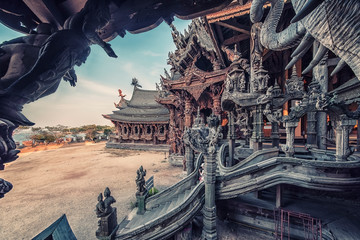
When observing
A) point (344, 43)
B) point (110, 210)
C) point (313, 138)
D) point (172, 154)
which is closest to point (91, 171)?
point (172, 154)

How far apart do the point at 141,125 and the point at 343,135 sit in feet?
73.6

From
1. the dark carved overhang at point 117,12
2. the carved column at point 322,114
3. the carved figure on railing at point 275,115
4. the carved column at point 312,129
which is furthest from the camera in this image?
the carved column at point 322,114

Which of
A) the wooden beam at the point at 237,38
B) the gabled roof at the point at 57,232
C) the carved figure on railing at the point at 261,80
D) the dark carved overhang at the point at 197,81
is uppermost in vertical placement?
the wooden beam at the point at 237,38

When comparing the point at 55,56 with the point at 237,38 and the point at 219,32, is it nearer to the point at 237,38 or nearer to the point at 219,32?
the point at 219,32

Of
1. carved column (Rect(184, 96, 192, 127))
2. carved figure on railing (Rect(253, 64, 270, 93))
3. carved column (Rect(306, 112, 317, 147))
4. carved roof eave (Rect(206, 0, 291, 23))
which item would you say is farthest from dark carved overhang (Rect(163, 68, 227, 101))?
carved column (Rect(306, 112, 317, 147))

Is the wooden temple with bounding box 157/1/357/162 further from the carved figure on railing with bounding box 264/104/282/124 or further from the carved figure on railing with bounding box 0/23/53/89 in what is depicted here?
the carved figure on railing with bounding box 0/23/53/89

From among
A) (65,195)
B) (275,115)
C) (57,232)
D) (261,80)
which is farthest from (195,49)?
(65,195)

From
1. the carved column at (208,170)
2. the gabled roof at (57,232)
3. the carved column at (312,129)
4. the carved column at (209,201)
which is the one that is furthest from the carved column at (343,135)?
the gabled roof at (57,232)

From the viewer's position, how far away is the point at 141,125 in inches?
901

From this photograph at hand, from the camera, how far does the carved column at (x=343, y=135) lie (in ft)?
13.9

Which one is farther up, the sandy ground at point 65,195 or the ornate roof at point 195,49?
the ornate roof at point 195,49

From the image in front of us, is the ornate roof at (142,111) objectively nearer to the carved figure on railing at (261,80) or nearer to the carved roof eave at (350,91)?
the carved figure on railing at (261,80)

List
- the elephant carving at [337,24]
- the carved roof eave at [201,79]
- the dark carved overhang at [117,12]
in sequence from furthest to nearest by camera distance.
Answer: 1. the carved roof eave at [201,79]
2. the dark carved overhang at [117,12]
3. the elephant carving at [337,24]

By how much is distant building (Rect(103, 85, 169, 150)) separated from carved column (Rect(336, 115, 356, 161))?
1795 cm
